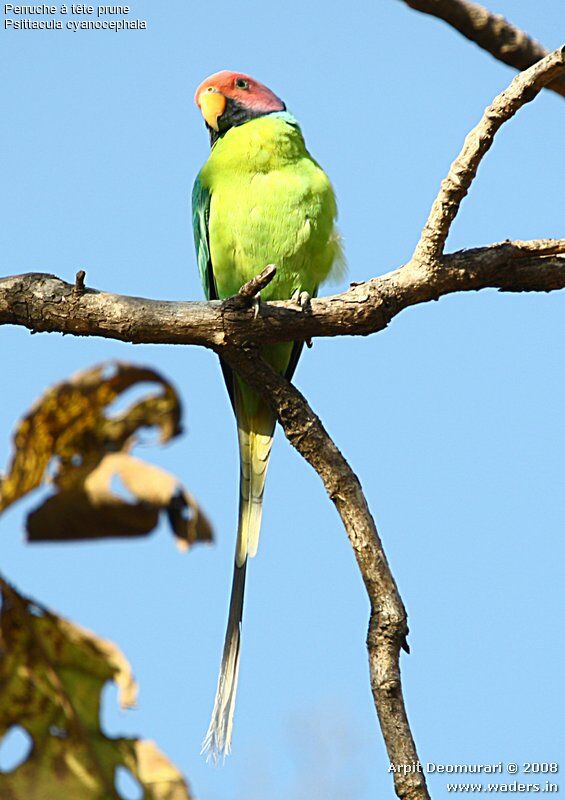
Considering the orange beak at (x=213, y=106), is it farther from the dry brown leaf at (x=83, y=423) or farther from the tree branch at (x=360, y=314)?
the dry brown leaf at (x=83, y=423)

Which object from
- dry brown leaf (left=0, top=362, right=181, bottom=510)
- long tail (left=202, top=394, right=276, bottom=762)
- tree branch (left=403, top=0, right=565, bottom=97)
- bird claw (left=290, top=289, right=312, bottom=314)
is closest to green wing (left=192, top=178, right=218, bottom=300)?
long tail (left=202, top=394, right=276, bottom=762)

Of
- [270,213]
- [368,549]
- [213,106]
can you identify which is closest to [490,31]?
[270,213]

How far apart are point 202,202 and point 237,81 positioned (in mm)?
947

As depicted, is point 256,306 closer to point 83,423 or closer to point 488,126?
point 488,126

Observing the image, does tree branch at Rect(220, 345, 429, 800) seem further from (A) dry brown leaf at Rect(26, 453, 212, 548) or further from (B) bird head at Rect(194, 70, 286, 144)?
(B) bird head at Rect(194, 70, 286, 144)

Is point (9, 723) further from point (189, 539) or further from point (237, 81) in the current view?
point (237, 81)

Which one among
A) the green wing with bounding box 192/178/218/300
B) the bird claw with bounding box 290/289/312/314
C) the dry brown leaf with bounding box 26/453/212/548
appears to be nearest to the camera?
the dry brown leaf with bounding box 26/453/212/548

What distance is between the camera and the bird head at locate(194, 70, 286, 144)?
478 cm

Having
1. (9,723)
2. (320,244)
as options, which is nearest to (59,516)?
(9,723)

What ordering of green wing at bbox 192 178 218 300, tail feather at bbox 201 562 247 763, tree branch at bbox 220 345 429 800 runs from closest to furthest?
tree branch at bbox 220 345 429 800, tail feather at bbox 201 562 247 763, green wing at bbox 192 178 218 300

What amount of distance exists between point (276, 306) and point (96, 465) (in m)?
1.50

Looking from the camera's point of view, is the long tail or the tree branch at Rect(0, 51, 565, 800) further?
the long tail

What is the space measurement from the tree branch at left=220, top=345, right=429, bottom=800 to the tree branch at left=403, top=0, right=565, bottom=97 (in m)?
1.95

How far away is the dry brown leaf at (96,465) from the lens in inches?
59.6
